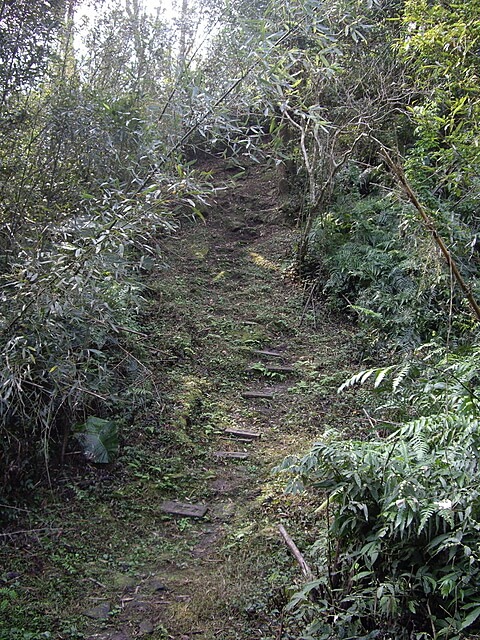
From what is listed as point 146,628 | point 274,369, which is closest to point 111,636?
point 146,628

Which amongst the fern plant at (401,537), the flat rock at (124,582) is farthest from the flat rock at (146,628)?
the fern plant at (401,537)

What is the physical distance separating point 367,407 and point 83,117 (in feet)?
11.8

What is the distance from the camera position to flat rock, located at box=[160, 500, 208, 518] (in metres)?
4.19

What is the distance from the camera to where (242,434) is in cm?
530

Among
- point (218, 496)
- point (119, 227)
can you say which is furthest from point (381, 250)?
point (119, 227)

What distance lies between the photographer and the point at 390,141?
28.3ft

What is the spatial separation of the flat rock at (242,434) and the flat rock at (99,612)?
2245 mm

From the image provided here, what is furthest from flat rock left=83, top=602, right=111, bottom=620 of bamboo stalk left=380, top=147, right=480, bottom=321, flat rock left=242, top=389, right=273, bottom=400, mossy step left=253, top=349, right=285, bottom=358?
mossy step left=253, top=349, right=285, bottom=358

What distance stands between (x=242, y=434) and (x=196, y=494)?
3.14 ft

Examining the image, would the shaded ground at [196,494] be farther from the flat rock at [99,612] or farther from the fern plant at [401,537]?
the fern plant at [401,537]

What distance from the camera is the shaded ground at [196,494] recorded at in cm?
315

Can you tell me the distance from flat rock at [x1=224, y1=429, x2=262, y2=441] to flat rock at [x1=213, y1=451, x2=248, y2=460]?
0.26 metres

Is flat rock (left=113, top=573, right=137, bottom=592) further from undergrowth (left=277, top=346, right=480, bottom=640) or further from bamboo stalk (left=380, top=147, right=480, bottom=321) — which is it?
bamboo stalk (left=380, top=147, right=480, bottom=321)

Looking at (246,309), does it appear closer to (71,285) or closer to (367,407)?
(367,407)
